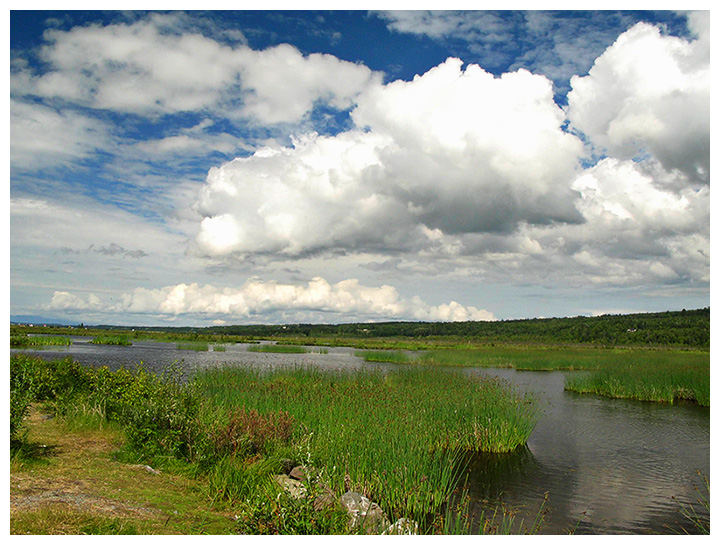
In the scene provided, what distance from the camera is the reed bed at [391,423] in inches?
393

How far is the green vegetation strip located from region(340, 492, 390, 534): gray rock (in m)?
0.29

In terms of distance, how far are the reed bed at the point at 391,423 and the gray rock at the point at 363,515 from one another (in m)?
0.75

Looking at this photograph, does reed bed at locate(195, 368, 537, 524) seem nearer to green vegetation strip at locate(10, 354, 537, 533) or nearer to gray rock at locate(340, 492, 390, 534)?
green vegetation strip at locate(10, 354, 537, 533)

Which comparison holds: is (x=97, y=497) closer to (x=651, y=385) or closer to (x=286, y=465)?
(x=286, y=465)

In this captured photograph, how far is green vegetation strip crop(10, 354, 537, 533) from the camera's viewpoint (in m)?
8.98

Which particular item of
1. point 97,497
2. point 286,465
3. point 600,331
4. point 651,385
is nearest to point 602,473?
point 286,465

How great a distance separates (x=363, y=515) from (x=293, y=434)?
4.73 meters

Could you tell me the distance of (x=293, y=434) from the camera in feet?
41.2

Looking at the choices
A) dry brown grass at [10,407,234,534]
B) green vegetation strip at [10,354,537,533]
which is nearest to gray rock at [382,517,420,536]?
green vegetation strip at [10,354,537,533]
